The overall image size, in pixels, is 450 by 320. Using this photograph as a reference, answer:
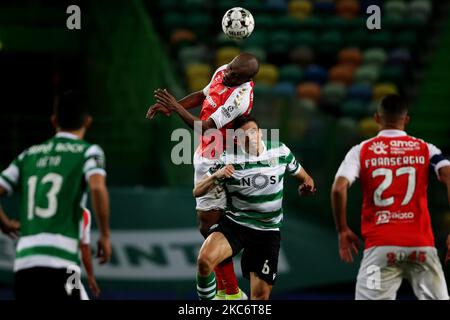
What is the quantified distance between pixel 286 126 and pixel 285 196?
104 centimetres

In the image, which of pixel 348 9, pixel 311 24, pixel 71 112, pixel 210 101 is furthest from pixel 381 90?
pixel 71 112

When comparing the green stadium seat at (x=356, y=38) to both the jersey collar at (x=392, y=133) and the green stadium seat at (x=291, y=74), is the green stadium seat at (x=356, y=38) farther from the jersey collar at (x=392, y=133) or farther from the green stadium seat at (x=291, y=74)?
the jersey collar at (x=392, y=133)

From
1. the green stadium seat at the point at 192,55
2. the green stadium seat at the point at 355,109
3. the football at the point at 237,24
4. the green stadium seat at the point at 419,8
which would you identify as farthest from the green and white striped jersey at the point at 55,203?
the green stadium seat at the point at 419,8

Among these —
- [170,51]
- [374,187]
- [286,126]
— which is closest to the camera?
[374,187]

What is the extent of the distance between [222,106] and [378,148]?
130 centimetres

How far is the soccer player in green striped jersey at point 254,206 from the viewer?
779 cm

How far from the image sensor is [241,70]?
772 cm

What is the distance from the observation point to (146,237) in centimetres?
1255

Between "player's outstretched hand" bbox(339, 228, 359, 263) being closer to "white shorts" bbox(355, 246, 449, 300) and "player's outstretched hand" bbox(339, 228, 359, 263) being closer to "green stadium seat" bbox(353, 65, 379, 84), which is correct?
"white shorts" bbox(355, 246, 449, 300)

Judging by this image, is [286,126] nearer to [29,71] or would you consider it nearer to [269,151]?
[269,151]

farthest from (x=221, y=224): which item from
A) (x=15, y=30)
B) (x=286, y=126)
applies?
(x=15, y=30)

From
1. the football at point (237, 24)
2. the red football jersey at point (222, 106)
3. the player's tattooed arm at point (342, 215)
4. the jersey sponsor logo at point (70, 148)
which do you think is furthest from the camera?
the red football jersey at point (222, 106)

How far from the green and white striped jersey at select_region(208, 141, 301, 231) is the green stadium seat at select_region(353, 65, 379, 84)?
9182 millimetres

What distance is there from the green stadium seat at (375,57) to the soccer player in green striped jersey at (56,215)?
1133 centimetres
